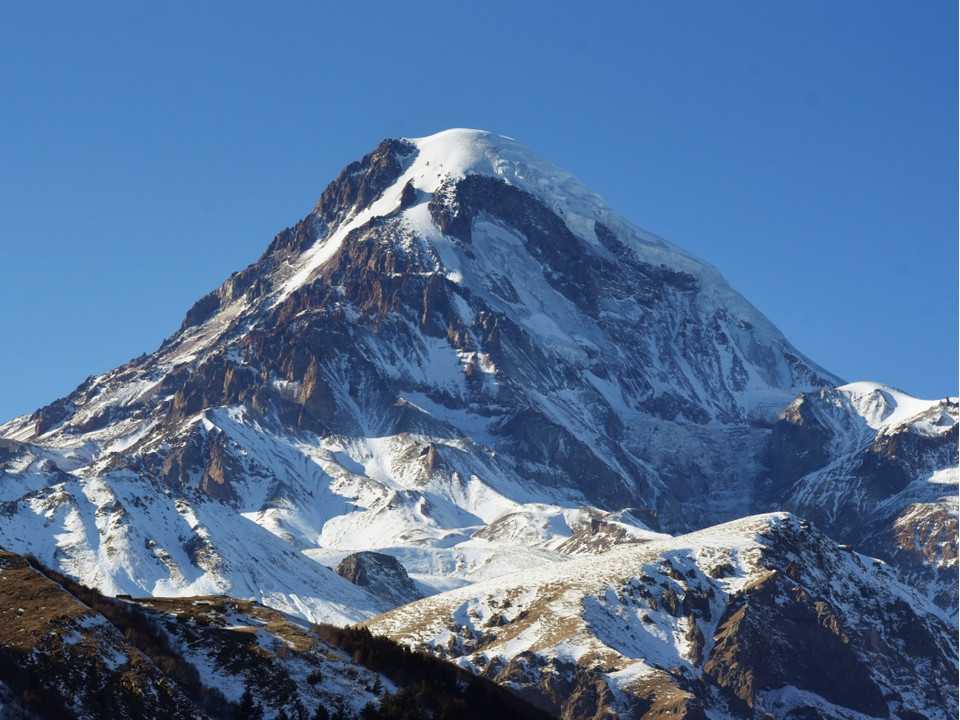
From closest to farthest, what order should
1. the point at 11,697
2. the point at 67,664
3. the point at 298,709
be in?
the point at 11,697 < the point at 67,664 < the point at 298,709

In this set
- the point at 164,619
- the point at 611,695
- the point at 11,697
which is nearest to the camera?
the point at 11,697

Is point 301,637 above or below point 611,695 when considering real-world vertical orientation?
below

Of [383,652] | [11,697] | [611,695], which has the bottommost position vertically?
[11,697]

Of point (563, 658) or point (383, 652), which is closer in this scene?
point (383, 652)

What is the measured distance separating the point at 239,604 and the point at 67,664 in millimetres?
31599

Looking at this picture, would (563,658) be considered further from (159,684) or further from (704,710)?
(159,684)

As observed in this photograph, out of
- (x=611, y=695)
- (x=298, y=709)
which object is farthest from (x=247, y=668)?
(x=611, y=695)

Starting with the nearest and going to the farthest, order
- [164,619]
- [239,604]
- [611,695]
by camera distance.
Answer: [164,619] < [239,604] < [611,695]

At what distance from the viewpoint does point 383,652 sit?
97.8 meters

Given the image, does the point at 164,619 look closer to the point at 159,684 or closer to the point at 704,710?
the point at 159,684

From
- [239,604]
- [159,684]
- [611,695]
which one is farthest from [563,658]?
[159,684]

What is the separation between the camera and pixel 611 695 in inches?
7436

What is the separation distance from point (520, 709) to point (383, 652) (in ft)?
30.8

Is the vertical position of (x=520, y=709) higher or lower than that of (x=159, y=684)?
higher
